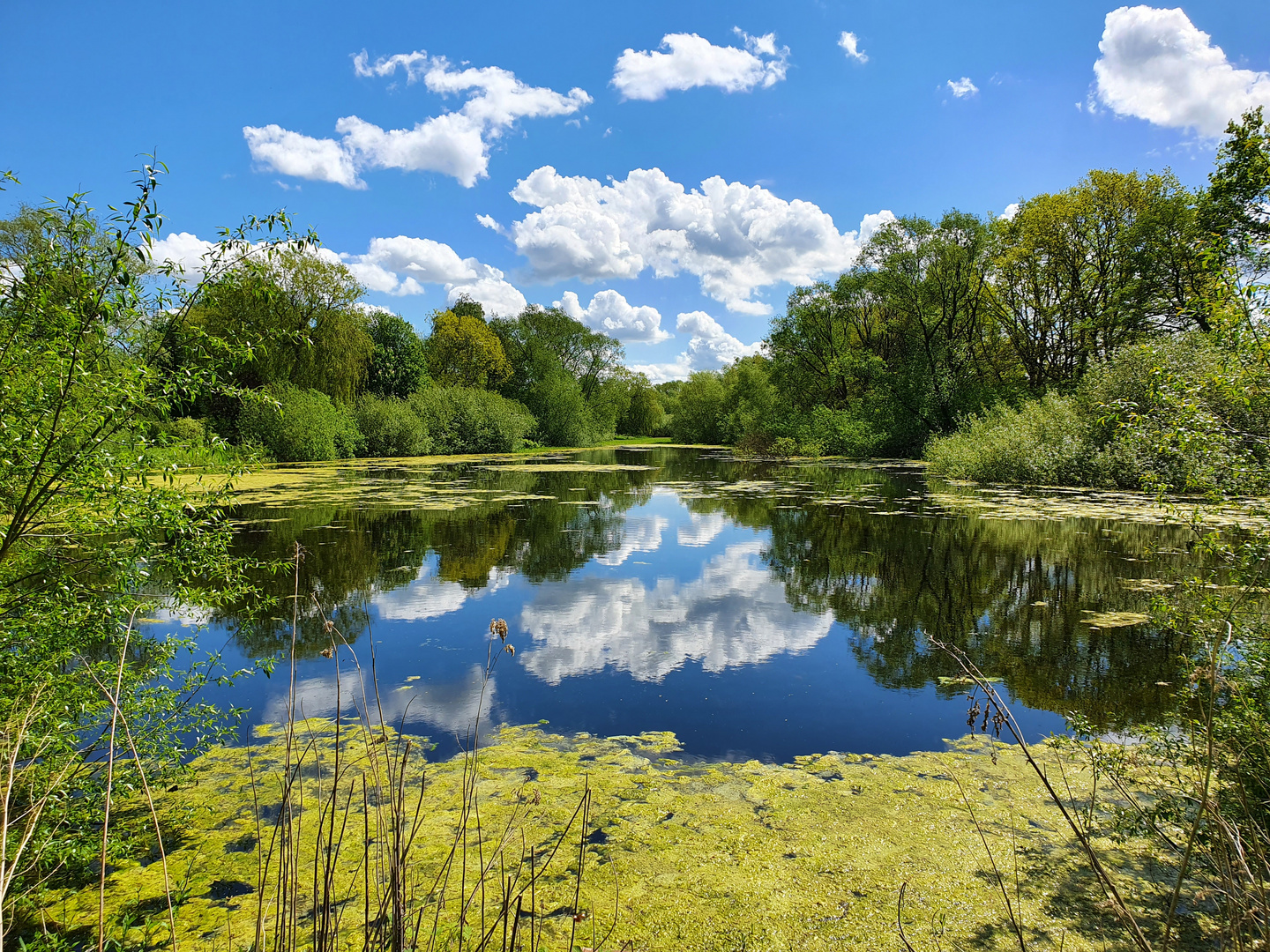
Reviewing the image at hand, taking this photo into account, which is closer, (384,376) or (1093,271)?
(1093,271)

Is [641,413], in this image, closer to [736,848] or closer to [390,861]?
[736,848]

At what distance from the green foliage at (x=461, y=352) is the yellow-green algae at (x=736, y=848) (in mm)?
47371

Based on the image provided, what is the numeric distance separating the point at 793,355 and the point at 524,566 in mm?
33885

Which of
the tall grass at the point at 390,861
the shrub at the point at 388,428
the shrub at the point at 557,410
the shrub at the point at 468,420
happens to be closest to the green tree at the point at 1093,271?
the tall grass at the point at 390,861

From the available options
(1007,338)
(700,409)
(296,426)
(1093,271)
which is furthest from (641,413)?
(1093,271)

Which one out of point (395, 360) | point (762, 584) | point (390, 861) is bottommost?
point (762, 584)

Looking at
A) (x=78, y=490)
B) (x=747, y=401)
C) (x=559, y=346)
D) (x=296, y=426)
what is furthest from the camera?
(x=559, y=346)

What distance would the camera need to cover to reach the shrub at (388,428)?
112 ft

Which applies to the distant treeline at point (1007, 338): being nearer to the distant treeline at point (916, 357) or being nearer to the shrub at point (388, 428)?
the distant treeline at point (916, 357)

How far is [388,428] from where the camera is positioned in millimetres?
34688

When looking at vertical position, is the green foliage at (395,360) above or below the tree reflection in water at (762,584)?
above

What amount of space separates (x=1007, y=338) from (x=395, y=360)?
119 ft

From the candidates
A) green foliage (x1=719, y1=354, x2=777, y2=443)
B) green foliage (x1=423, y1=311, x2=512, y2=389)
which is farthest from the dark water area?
green foliage (x1=423, y1=311, x2=512, y2=389)

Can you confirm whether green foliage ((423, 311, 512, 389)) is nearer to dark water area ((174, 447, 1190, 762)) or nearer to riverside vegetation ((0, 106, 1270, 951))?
dark water area ((174, 447, 1190, 762))
